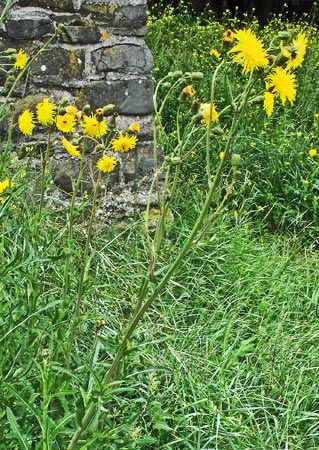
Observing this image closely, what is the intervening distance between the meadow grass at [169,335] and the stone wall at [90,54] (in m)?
0.54

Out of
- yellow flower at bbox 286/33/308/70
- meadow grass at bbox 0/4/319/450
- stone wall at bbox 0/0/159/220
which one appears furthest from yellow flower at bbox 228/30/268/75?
stone wall at bbox 0/0/159/220

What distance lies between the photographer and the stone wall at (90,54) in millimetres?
3299

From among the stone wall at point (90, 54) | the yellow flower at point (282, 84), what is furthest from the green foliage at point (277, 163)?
the yellow flower at point (282, 84)

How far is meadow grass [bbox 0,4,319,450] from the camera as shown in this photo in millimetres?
1925

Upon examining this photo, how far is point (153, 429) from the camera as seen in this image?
2.45 meters

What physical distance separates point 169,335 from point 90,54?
141 centimetres

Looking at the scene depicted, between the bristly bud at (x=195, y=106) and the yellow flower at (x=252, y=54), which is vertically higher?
the yellow flower at (x=252, y=54)

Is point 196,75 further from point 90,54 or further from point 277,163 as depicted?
point 277,163

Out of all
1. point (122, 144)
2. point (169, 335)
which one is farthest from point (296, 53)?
point (169, 335)

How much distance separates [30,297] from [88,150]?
1584 mm

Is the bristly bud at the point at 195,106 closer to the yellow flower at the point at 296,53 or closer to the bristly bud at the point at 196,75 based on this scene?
the bristly bud at the point at 196,75

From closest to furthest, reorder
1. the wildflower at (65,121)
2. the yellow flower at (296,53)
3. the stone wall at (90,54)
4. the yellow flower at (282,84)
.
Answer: the yellow flower at (296,53)
the yellow flower at (282,84)
the wildflower at (65,121)
the stone wall at (90,54)

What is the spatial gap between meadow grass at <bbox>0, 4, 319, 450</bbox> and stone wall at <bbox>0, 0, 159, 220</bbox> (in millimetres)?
535

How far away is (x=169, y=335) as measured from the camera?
111 inches
